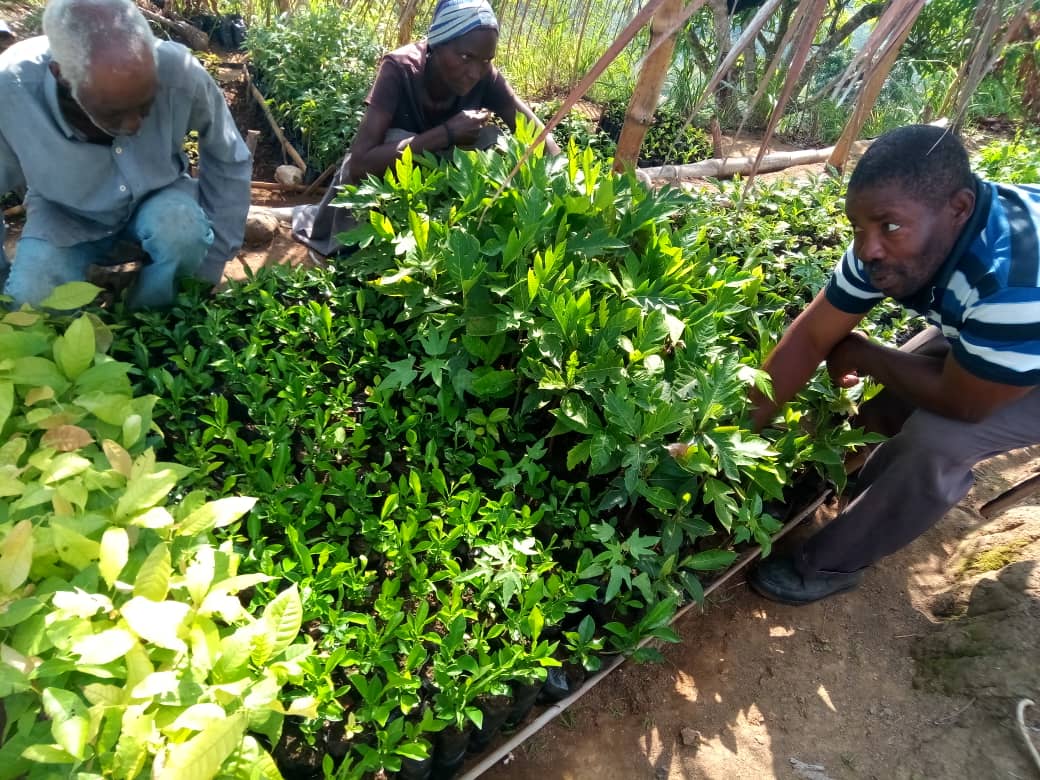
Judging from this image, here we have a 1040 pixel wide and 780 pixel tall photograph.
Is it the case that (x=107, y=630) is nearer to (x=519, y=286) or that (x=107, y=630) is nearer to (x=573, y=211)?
(x=519, y=286)

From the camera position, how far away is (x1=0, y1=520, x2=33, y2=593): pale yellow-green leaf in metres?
1.27

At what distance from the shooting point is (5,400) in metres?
1.60

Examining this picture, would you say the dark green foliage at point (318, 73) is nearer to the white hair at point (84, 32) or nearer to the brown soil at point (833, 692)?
the white hair at point (84, 32)

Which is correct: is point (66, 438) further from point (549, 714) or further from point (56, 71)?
point (549, 714)

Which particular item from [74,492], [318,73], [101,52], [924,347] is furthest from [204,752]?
[318,73]

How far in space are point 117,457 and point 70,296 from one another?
0.74 m

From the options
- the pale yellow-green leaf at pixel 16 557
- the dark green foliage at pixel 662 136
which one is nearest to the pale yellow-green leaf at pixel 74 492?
the pale yellow-green leaf at pixel 16 557

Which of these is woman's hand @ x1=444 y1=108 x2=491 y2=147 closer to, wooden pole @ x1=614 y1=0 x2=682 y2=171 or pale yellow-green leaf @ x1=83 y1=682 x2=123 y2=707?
wooden pole @ x1=614 y1=0 x2=682 y2=171

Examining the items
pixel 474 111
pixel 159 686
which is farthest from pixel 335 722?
pixel 474 111

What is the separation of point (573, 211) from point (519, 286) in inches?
19.5

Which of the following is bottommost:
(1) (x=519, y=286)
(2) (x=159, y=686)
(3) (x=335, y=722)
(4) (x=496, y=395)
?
(3) (x=335, y=722)

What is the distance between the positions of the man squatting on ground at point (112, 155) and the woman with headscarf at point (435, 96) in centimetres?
61

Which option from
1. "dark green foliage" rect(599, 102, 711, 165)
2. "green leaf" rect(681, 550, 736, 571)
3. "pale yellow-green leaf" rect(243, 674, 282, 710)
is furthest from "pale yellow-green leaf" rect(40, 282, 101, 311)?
"dark green foliage" rect(599, 102, 711, 165)

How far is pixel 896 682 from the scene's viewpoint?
2398 millimetres
